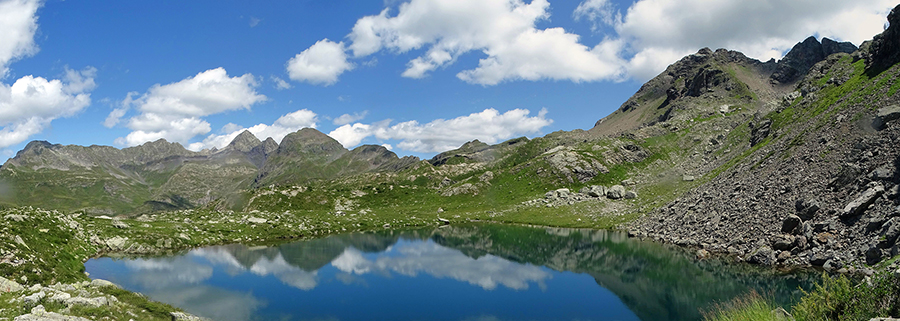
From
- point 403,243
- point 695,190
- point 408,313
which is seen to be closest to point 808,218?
point 695,190

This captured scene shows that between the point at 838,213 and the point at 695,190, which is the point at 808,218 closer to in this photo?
the point at 838,213

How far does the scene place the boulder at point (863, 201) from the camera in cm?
3727

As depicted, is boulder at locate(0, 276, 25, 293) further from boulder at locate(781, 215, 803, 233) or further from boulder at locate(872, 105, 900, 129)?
boulder at locate(872, 105, 900, 129)

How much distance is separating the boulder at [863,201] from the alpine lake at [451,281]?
804 centimetres

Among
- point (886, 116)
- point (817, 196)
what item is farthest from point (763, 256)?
point (886, 116)

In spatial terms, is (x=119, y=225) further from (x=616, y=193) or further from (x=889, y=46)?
(x=889, y=46)

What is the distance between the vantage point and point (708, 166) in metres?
103

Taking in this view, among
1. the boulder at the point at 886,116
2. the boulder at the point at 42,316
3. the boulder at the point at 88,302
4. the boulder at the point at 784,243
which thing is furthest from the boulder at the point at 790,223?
the boulder at the point at 88,302

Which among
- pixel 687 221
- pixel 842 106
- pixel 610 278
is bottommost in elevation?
pixel 610 278

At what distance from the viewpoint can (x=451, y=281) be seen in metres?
48.6

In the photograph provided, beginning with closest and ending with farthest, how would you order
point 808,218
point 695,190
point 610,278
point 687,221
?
point 808,218, point 610,278, point 687,221, point 695,190

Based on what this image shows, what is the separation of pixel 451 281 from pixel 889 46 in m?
107

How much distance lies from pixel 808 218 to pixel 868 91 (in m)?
45.4

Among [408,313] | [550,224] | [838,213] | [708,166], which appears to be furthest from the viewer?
[708,166]
